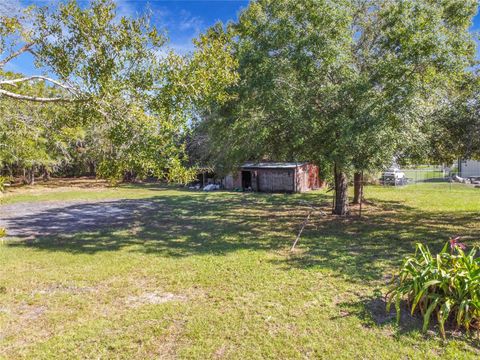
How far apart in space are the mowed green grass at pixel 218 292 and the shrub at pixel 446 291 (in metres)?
0.25

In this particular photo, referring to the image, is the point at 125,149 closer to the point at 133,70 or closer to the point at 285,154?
the point at 133,70

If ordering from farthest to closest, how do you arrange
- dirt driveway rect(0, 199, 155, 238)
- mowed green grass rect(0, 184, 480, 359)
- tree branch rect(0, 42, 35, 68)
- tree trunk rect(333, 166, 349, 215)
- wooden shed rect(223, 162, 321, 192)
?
1. wooden shed rect(223, 162, 321, 192)
2. tree trunk rect(333, 166, 349, 215)
3. dirt driveway rect(0, 199, 155, 238)
4. tree branch rect(0, 42, 35, 68)
5. mowed green grass rect(0, 184, 480, 359)

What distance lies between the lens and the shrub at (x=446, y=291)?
425cm

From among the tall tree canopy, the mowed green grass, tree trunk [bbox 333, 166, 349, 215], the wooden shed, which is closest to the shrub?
the mowed green grass

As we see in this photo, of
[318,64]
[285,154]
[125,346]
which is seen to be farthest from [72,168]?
[125,346]

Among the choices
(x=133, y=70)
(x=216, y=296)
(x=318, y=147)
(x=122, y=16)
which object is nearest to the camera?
(x=122, y=16)

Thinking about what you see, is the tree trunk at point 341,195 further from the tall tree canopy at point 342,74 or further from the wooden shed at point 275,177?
the wooden shed at point 275,177

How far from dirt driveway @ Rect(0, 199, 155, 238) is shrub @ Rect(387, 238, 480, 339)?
429 inches

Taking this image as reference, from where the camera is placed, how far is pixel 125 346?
4.23m

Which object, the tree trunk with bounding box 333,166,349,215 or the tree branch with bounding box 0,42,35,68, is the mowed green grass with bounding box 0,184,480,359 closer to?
the tree trunk with bounding box 333,166,349,215

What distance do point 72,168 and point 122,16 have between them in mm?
38133

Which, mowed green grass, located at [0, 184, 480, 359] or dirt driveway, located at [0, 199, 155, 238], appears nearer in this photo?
mowed green grass, located at [0, 184, 480, 359]

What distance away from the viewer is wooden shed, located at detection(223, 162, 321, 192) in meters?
23.7

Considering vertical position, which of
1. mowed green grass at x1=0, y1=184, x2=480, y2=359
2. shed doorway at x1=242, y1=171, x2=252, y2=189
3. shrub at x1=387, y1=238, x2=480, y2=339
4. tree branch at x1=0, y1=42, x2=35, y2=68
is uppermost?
tree branch at x1=0, y1=42, x2=35, y2=68
